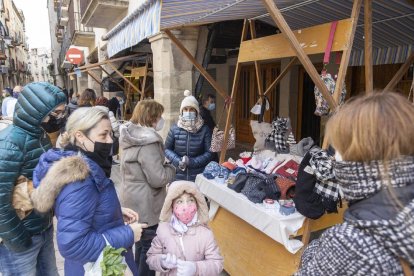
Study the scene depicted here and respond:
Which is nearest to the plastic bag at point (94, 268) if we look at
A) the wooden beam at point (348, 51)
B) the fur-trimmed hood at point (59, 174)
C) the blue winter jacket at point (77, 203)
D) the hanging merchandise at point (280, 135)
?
the blue winter jacket at point (77, 203)

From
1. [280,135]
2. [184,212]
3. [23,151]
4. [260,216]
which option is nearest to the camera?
[23,151]

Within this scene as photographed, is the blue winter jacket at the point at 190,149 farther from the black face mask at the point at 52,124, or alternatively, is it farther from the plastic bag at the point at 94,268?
the plastic bag at the point at 94,268

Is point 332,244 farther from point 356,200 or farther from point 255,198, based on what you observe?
point 255,198

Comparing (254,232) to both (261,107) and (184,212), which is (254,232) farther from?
(261,107)

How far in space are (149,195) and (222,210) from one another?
3.02 feet

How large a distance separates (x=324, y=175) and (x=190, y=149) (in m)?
1.95

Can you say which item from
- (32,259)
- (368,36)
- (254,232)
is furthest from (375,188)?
(32,259)

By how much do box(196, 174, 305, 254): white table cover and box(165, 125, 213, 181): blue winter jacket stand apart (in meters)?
0.47

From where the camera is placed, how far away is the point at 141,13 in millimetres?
4398

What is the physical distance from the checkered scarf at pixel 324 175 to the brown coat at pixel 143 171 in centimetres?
124

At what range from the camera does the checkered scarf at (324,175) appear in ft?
6.55

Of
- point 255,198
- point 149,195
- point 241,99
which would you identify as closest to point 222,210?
point 255,198

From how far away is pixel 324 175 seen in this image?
201cm

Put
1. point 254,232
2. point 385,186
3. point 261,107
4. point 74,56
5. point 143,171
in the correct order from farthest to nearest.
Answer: point 74,56
point 261,107
point 254,232
point 143,171
point 385,186
